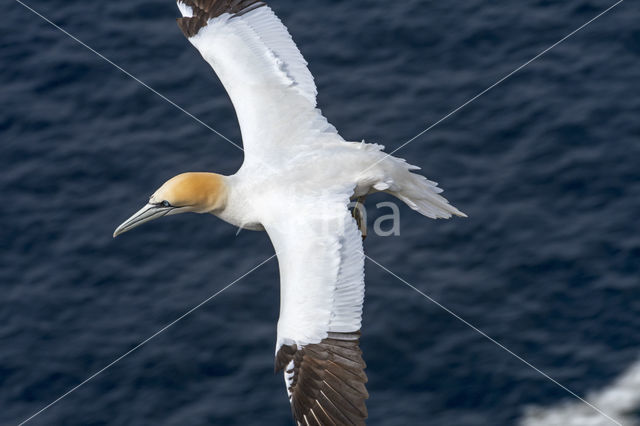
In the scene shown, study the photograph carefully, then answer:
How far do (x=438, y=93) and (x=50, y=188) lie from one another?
7.51 m

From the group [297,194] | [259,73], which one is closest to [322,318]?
[297,194]

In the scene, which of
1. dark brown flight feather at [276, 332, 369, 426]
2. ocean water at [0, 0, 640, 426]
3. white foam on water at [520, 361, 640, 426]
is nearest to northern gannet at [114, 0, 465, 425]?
dark brown flight feather at [276, 332, 369, 426]

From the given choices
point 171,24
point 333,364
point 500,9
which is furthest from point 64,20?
point 333,364

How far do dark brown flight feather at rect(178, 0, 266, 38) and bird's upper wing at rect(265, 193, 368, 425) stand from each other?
4347 millimetres

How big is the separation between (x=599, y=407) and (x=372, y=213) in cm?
531

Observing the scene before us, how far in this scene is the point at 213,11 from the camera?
18.9m

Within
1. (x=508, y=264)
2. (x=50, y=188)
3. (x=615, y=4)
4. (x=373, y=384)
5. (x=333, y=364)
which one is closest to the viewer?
(x=333, y=364)

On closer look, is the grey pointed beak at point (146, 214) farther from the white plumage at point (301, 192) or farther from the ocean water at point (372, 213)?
the ocean water at point (372, 213)

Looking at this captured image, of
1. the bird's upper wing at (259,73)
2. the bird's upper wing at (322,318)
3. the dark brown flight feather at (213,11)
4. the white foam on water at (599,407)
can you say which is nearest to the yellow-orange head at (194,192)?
the bird's upper wing at (259,73)

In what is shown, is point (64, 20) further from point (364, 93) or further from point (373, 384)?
point (373, 384)

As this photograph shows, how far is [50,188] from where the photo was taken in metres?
21.8

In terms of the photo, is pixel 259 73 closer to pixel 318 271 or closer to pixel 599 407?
pixel 318 271

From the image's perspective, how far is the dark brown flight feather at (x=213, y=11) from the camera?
18.8 m

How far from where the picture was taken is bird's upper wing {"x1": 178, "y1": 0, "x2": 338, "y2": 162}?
17.5 meters
